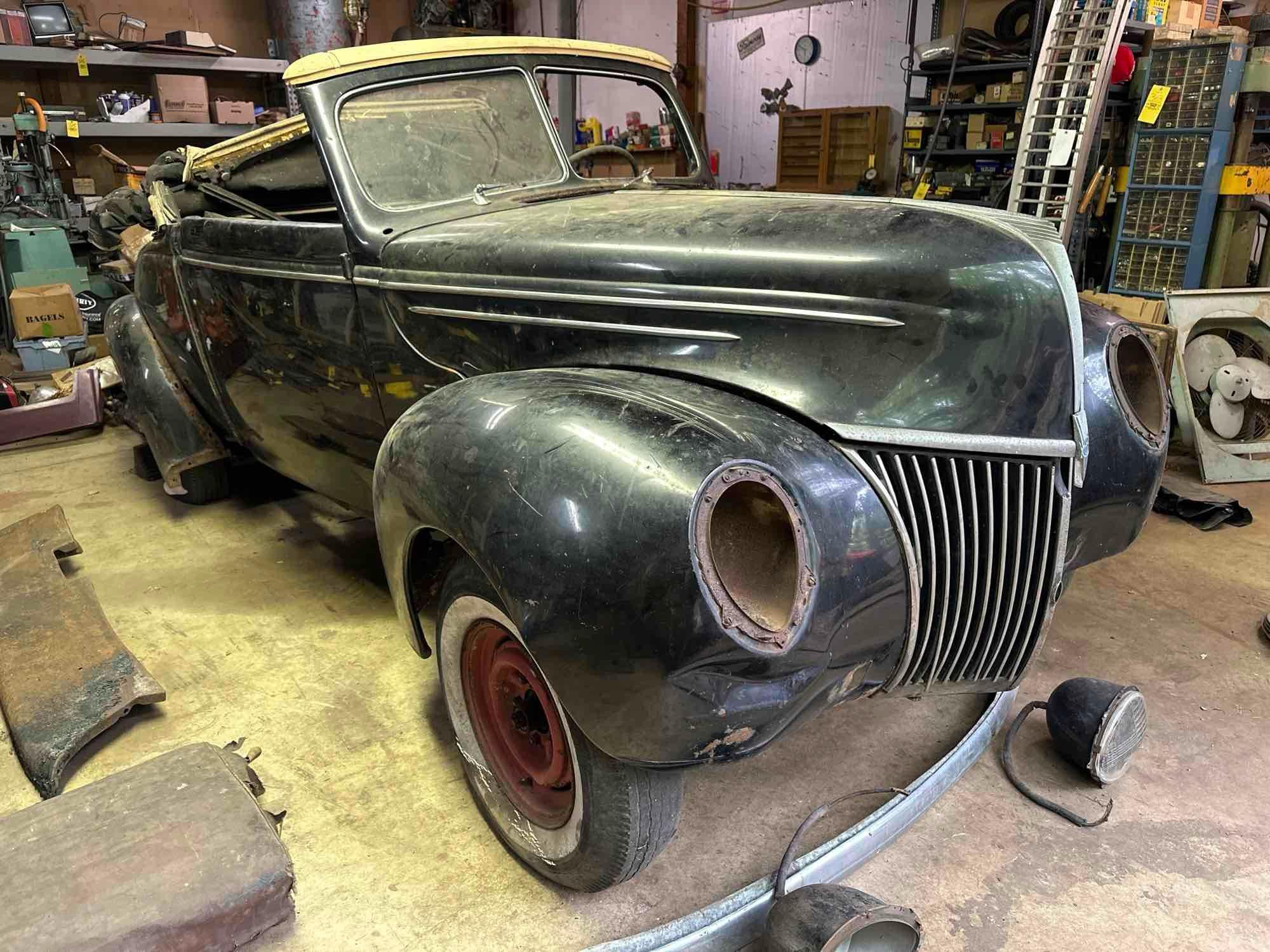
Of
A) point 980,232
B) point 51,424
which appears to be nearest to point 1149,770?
point 980,232

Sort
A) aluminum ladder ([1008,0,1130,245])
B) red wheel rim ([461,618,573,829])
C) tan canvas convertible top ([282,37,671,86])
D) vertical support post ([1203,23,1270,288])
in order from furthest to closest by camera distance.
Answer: vertical support post ([1203,23,1270,288])
aluminum ladder ([1008,0,1130,245])
tan canvas convertible top ([282,37,671,86])
red wheel rim ([461,618,573,829])

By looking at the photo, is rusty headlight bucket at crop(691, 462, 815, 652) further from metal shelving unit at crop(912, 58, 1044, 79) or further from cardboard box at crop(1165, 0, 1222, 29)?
cardboard box at crop(1165, 0, 1222, 29)

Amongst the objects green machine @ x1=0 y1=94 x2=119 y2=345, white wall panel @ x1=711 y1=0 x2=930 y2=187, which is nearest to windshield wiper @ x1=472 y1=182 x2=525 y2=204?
green machine @ x1=0 y1=94 x2=119 y2=345

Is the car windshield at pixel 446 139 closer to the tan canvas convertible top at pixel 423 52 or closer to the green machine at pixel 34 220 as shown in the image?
the tan canvas convertible top at pixel 423 52

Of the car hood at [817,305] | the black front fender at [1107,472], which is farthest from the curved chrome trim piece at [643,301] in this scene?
the black front fender at [1107,472]

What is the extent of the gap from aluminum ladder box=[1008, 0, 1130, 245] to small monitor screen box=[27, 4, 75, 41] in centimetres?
703

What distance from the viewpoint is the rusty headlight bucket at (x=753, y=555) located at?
1.38 m

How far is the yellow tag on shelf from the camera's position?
5.54 m

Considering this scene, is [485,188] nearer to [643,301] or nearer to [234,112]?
[643,301]

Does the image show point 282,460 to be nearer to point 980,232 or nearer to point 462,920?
point 462,920

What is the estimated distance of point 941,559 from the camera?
166cm

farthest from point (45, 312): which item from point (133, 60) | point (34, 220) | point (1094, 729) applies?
point (1094, 729)

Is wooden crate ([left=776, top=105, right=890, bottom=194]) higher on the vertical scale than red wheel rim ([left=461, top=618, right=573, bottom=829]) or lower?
higher

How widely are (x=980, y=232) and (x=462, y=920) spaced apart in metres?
1.70
